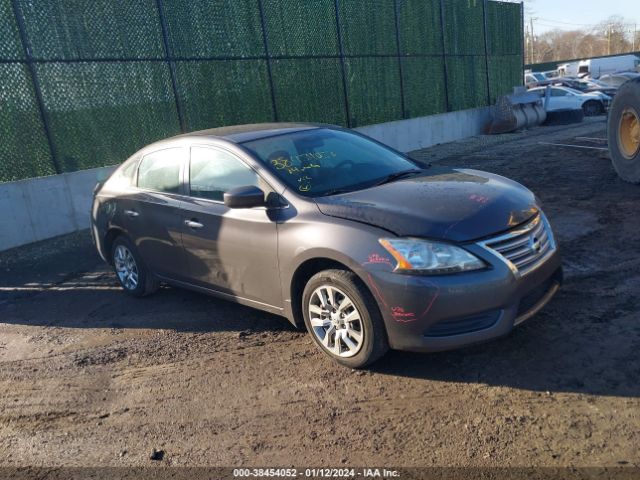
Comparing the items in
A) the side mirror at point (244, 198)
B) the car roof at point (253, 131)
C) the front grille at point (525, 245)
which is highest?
the car roof at point (253, 131)

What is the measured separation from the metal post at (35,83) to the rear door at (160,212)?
13.3 feet

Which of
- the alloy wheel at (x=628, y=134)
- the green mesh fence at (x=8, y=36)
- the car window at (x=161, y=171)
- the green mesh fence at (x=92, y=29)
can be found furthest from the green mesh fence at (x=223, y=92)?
the alloy wheel at (x=628, y=134)

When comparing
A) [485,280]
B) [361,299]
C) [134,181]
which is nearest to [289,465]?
[361,299]

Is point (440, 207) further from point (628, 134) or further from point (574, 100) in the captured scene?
point (574, 100)

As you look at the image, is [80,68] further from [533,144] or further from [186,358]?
[533,144]

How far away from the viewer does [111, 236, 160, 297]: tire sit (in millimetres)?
5539

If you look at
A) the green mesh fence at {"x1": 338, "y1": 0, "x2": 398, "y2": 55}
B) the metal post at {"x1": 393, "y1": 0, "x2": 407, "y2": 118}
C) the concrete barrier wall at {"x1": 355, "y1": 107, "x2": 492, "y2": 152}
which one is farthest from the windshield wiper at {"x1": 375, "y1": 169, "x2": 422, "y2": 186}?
the metal post at {"x1": 393, "y1": 0, "x2": 407, "y2": 118}

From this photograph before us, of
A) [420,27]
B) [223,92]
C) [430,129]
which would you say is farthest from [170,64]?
[420,27]

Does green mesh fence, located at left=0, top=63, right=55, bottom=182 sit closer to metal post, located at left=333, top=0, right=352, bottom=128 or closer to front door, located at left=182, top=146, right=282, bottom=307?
front door, located at left=182, top=146, right=282, bottom=307

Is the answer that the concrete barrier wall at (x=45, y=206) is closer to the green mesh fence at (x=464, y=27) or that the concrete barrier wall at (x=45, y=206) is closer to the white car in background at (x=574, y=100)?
the green mesh fence at (x=464, y=27)

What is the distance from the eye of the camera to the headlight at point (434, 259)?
11.0 ft

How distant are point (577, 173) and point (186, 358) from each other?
800 cm

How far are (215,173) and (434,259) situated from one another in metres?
2.09

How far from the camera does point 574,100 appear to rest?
22.0 m
